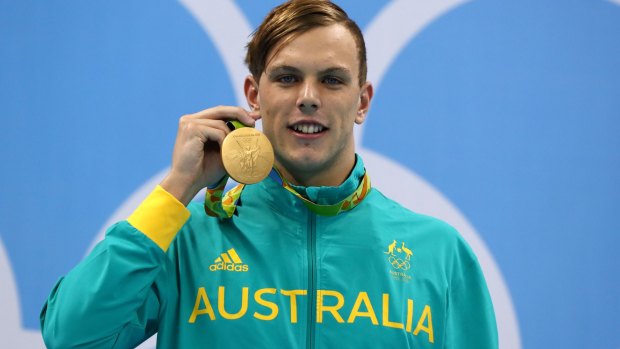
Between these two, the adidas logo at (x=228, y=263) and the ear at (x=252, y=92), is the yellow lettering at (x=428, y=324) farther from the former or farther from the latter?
the ear at (x=252, y=92)

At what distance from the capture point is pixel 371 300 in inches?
67.4

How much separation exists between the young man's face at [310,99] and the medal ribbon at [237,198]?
0.25 ft

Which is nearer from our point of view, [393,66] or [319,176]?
[319,176]

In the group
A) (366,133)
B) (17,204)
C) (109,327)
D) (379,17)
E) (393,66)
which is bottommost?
(109,327)

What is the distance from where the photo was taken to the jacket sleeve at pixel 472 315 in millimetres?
1827

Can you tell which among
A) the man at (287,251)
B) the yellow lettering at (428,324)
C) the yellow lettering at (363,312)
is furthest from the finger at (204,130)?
the yellow lettering at (428,324)

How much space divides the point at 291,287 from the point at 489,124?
4.23ft

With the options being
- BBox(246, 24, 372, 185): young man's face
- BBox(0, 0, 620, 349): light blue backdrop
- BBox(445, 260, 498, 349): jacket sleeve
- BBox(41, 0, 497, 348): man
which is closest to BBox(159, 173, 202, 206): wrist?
BBox(41, 0, 497, 348): man

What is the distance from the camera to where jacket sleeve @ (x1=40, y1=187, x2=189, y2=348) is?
4.97ft

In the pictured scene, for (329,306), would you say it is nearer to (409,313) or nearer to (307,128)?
(409,313)

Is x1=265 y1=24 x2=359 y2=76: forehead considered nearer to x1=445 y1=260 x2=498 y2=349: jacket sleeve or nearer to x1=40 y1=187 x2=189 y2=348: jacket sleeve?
x1=40 y1=187 x2=189 y2=348: jacket sleeve

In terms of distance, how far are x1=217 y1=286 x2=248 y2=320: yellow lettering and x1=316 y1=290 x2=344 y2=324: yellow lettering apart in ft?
0.50

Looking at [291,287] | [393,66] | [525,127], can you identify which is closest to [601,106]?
[525,127]

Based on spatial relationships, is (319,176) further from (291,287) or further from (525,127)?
(525,127)
